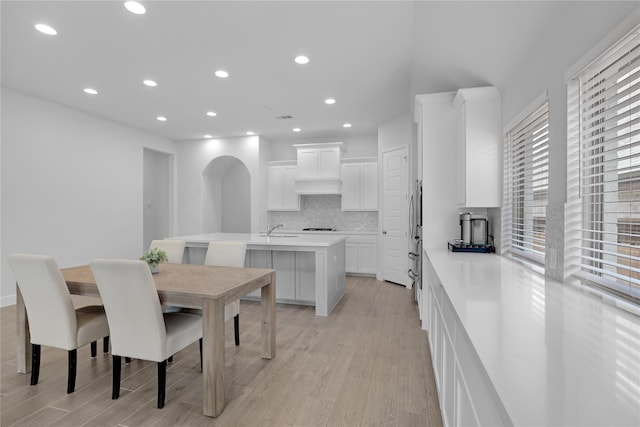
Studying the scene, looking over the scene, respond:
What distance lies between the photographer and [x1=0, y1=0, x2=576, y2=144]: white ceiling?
2.45 m

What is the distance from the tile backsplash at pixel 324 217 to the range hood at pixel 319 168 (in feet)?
1.56

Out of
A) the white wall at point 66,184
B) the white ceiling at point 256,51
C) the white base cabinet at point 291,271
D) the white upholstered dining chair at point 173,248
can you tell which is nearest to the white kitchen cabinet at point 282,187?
the white ceiling at point 256,51

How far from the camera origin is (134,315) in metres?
1.95

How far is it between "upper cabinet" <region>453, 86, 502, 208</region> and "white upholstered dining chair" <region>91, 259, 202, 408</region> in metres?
2.45

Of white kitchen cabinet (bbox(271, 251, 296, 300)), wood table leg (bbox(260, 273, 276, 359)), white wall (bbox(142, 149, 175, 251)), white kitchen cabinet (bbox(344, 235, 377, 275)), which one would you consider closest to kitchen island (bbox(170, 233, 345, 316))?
white kitchen cabinet (bbox(271, 251, 296, 300))

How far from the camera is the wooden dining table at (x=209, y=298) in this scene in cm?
194

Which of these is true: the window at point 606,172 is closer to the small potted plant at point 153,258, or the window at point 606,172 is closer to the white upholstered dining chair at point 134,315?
the white upholstered dining chair at point 134,315

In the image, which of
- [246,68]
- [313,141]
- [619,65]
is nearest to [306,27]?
[246,68]

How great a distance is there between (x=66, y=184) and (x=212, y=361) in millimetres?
4468

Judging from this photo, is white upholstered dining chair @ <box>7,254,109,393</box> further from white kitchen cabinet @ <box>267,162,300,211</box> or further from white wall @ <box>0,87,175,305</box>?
white kitchen cabinet @ <box>267,162,300,211</box>

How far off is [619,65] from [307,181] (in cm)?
542

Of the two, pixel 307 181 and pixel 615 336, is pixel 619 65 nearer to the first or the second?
pixel 615 336

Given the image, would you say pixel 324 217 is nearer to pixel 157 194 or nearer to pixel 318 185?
pixel 318 185

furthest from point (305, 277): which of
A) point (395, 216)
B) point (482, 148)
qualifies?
point (482, 148)
